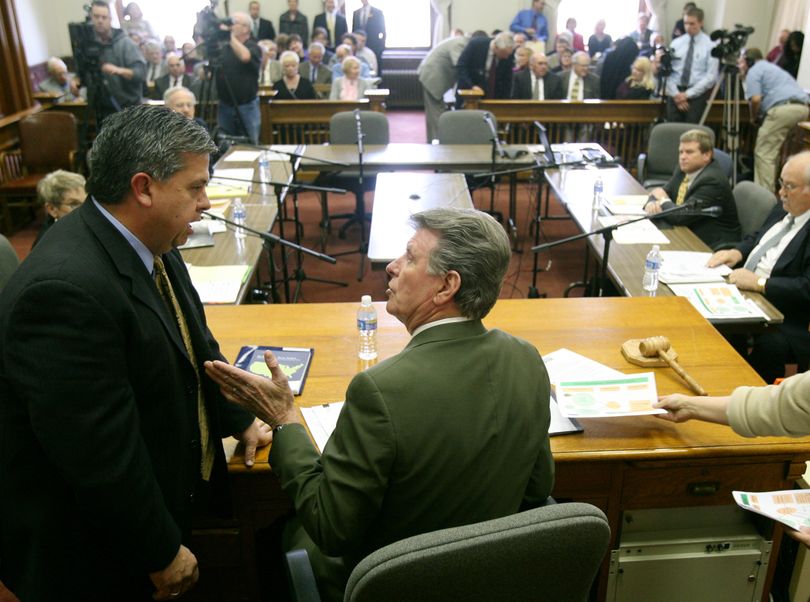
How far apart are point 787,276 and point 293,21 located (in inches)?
415

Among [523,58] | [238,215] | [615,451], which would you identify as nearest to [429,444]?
[615,451]

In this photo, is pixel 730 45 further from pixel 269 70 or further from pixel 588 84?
Result: pixel 269 70

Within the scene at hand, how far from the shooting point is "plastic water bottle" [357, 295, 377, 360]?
7.25ft

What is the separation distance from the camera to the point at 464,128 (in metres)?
6.02

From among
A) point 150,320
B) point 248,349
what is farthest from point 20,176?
point 150,320

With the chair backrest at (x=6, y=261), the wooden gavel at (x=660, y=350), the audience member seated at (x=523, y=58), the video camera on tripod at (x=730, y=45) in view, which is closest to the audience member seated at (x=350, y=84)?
the audience member seated at (x=523, y=58)

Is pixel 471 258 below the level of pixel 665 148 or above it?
above

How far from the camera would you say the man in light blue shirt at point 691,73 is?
736 centimetres

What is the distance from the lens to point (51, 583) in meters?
1.43

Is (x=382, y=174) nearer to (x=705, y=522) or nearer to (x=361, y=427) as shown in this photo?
(x=705, y=522)

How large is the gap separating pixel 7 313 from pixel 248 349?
0.98 m

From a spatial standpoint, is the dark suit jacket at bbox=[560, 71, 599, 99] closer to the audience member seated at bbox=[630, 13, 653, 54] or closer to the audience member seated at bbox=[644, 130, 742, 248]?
the audience member seated at bbox=[630, 13, 653, 54]

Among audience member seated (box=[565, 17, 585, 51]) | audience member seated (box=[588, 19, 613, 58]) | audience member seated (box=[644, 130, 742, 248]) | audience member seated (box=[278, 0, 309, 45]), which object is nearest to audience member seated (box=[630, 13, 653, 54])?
audience member seated (box=[588, 19, 613, 58])

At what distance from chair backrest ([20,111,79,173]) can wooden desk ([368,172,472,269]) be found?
10.7 ft
